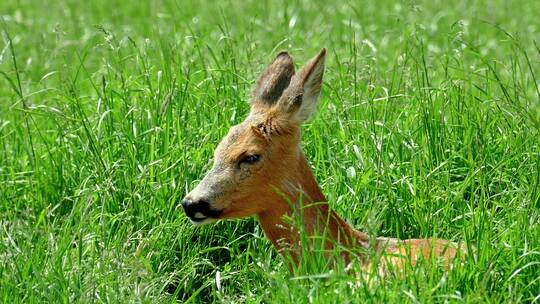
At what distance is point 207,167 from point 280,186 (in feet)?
1.68

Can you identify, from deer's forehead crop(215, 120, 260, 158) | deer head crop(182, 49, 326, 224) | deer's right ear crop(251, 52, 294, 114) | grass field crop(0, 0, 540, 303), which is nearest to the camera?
grass field crop(0, 0, 540, 303)

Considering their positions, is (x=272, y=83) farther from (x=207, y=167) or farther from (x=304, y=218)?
(x=304, y=218)

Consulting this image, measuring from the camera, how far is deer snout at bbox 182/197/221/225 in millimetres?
4473

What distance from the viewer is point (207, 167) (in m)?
5.11

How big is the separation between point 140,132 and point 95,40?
10.7 feet

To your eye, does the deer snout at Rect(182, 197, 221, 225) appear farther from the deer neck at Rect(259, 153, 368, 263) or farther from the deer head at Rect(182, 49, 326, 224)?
the deer neck at Rect(259, 153, 368, 263)

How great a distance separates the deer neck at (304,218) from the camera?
15.2 ft

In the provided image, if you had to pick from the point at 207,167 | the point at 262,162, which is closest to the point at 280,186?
the point at 262,162

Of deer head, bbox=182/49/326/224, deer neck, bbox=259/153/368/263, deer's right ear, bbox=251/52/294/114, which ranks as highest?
deer's right ear, bbox=251/52/294/114

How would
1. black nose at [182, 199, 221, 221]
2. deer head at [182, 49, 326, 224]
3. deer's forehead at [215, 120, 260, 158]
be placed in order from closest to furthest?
black nose at [182, 199, 221, 221]
deer head at [182, 49, 326, 224]
deer's forehead at [215, 120, 260, 158]

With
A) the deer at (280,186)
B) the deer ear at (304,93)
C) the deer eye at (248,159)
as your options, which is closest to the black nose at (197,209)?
the deer at (280,186)

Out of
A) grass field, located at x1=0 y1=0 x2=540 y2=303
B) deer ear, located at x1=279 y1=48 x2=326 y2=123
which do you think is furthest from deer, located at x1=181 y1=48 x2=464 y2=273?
grass field, located at x1=0 y1=0 x2=540 y2=303

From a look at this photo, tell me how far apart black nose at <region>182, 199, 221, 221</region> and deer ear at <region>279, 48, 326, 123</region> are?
23.1 inches

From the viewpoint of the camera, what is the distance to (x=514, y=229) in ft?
14.6
